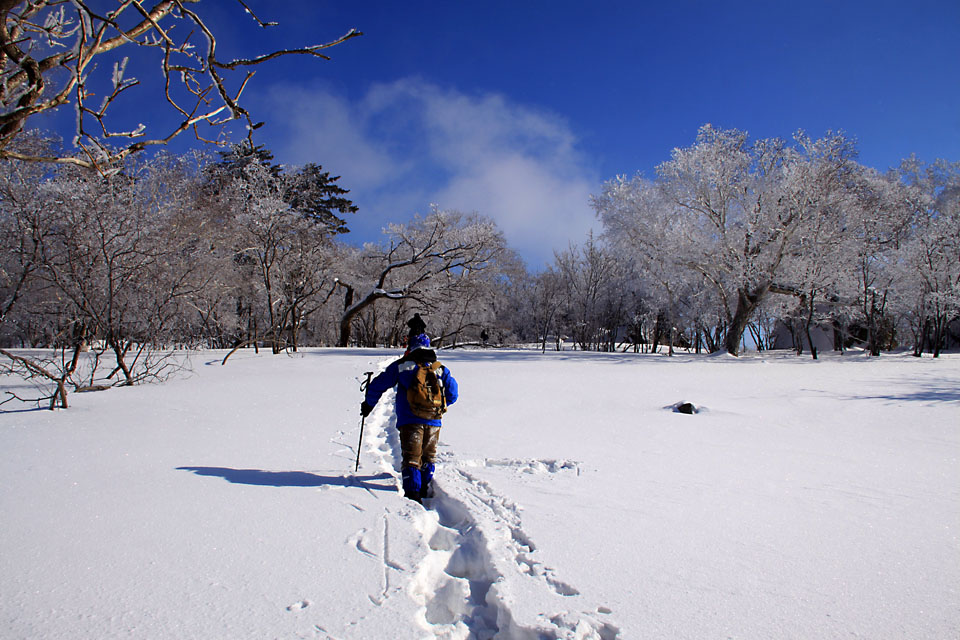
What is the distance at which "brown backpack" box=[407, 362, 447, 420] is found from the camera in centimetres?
442

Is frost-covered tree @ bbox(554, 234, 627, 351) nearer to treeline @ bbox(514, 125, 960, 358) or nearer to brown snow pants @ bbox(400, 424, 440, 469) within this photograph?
treeline @ bbox(514, 125, 960, 358)

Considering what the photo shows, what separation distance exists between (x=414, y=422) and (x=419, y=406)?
0.15m

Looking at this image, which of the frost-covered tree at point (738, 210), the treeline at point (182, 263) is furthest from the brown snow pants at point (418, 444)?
the frost-covered tree at point (738, 210)

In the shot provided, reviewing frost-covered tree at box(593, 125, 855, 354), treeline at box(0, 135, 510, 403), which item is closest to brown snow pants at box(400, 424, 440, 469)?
treeline at box(0, 135, 510, 403)

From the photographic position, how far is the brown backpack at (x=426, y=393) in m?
4.42

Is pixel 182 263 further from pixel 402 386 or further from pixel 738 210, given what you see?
pixel 738 210

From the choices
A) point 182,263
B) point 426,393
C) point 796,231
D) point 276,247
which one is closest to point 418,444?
point 426,393

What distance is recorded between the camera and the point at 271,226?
17750 mm

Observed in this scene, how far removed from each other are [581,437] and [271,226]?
15.1 m

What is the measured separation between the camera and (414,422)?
444cm

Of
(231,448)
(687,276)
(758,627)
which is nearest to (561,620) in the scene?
(758,627)

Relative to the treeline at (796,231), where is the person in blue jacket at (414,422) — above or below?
below

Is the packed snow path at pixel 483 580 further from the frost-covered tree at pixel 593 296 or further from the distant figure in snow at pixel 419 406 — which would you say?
the frost-covered tree at pixel 593 296

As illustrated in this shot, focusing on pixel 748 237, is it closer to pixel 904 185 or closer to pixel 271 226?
pixel 904 185
